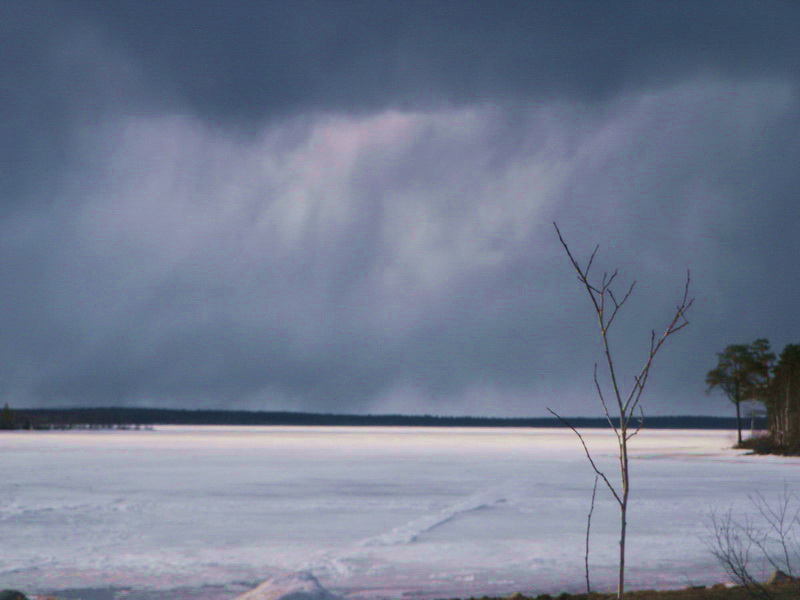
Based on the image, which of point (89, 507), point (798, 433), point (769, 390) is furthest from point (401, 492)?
point (769, 390)

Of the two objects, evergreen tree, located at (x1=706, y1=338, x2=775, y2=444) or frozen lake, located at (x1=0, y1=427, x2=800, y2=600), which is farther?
evergreen tree, located at (x1=706, y1=338, x2=775, y2=444)

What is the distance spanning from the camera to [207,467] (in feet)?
169

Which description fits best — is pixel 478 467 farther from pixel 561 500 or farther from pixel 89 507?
pixel 89 507

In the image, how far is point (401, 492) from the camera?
33.5 metres

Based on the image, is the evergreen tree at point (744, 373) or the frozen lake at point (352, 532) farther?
the evergreen tree at point (744, 373)

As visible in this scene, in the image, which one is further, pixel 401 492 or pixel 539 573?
pixel 401 492

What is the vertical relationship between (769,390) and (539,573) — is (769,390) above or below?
above

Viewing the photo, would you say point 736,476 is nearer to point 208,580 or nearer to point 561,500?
point 561,500

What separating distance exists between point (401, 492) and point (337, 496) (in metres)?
2.78

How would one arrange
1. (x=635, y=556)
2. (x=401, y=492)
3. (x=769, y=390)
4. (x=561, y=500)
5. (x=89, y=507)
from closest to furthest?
(x=635, y=556) < (x=89, y=507) < (x=561, y=500) < (x=401, y=492) < (x=769, y=390)

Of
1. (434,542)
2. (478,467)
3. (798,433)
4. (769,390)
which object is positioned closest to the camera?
(434,542)

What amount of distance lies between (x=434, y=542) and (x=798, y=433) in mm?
56456

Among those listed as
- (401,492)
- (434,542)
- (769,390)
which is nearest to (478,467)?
(401,492)

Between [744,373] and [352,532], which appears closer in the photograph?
[352,532]
